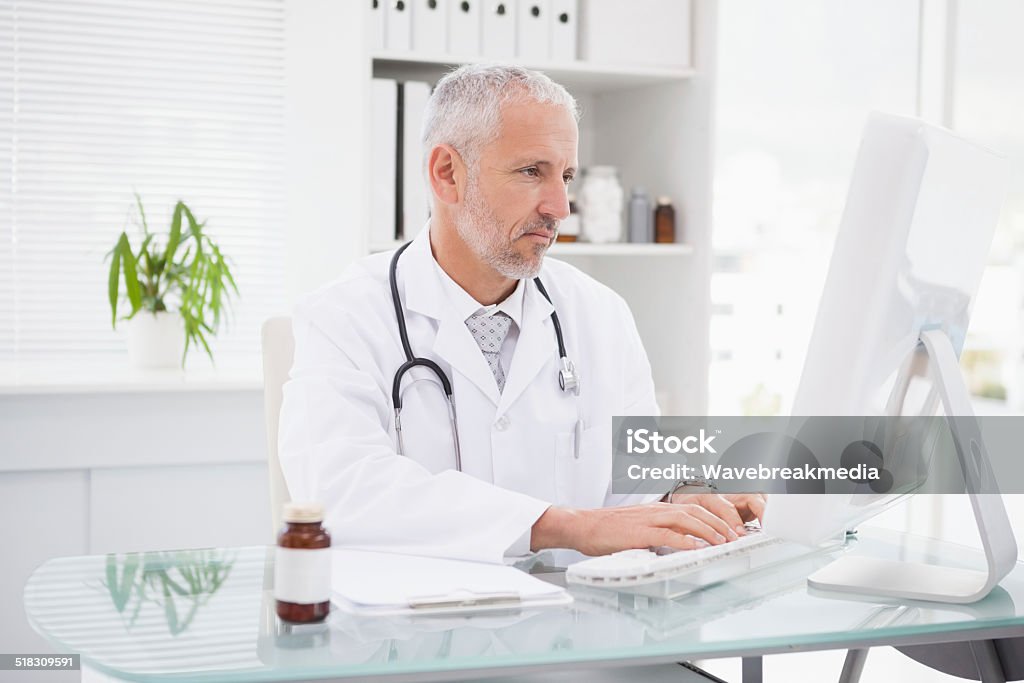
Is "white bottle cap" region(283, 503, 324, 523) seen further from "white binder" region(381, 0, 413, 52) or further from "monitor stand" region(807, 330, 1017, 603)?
"white binder" region(381, 0, 413, 52)

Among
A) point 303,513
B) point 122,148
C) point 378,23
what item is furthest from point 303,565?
point 122,148

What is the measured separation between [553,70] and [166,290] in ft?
3.71

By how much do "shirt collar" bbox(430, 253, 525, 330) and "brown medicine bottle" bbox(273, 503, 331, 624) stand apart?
770 millimetres

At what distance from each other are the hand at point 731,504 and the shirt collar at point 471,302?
0.45 meters

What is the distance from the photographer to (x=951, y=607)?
1145 millimetres

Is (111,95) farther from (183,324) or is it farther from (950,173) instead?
(950,173)

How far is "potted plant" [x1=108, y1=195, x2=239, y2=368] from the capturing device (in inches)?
106

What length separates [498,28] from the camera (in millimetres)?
2719

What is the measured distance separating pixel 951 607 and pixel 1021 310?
1.85m

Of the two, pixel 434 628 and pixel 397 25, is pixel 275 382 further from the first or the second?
pixel 397 25

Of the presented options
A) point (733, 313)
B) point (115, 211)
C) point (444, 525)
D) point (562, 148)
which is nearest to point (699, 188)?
point (733, 313)

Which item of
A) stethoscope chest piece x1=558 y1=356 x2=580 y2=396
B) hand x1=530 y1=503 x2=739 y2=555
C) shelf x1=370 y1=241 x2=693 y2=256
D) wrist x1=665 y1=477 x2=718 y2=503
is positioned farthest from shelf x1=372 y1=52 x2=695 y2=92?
hand x1=530 y1=503 x2=739 y2=555

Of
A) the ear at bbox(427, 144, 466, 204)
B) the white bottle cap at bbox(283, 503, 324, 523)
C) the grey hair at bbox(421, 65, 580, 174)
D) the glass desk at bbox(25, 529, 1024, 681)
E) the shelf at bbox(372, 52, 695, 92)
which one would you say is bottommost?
the glass desk at bbox(25, 529, 1024, 681)

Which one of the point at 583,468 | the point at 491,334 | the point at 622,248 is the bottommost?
the point at 583,468
